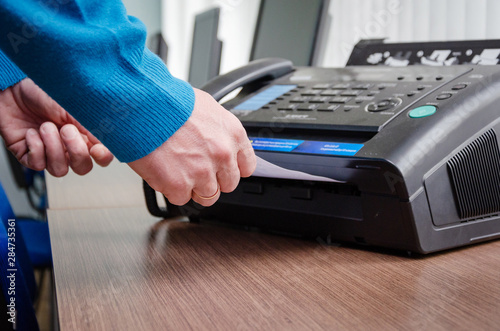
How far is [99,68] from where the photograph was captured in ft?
1.46

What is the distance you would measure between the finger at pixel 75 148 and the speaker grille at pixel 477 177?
479 millimetres

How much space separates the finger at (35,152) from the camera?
0.72 m

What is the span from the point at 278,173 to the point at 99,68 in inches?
8.7

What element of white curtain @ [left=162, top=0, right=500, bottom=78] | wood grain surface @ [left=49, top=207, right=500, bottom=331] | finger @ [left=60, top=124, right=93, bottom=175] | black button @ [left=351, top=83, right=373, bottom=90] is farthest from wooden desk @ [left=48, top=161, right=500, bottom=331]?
white curtain @ [left=162, top=0, right=500, bottom=78]

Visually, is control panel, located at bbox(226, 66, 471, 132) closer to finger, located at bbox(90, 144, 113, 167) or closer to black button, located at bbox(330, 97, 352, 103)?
black button, located at bbox(330, 97, 352, 103)

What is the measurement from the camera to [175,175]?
49cm

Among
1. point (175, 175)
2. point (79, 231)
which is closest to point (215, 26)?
point (79, 231)

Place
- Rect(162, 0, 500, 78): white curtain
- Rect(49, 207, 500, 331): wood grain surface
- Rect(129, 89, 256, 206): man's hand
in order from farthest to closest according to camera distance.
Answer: Rect(162, 0, 500, 78): white curtain < Rect(129, 89, 256, 206): man's hand < Rect(49, 207, 500, 331): wood grain surface

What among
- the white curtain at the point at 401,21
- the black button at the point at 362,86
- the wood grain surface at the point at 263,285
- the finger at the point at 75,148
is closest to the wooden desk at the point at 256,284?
the wood grain surface at the point at 263,285

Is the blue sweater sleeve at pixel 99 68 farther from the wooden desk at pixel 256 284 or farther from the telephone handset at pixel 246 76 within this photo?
the telephone handset at pixel 246 76

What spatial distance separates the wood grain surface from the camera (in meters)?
0.37

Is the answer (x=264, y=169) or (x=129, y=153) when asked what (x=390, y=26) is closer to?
(x=264, y=169)

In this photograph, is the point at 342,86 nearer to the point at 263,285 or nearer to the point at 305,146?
the point at 305,146

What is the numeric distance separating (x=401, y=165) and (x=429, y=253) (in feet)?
0.35
